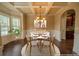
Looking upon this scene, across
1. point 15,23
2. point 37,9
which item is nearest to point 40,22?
point 37,9

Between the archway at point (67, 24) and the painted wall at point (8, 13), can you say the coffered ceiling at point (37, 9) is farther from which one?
the archway at point (67, 24)

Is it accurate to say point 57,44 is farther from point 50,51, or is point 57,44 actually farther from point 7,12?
point 7,12

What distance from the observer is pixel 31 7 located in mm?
1869

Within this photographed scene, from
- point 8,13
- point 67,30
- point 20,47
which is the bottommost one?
point 20,47

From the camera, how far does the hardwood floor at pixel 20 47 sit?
1777mm

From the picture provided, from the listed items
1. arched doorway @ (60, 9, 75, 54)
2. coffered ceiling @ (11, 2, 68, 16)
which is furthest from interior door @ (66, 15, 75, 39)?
coffered ceiling @ (11, 2, 68, 16)

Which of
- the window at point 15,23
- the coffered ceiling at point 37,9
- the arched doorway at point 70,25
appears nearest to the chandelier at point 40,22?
the coffered ceiling at point 37,9

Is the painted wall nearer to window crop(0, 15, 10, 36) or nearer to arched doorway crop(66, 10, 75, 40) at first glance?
window crop(0, 15, 10, 36)

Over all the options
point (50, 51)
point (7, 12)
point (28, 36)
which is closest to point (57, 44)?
point (50, 51)

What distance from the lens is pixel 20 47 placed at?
1.88 meters

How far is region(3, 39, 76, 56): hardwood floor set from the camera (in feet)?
5.83

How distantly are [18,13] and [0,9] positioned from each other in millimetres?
322

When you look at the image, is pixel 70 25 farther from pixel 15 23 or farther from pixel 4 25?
pixel 4 25

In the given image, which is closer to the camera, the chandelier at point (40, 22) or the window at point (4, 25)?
the window at point (4, 25)
